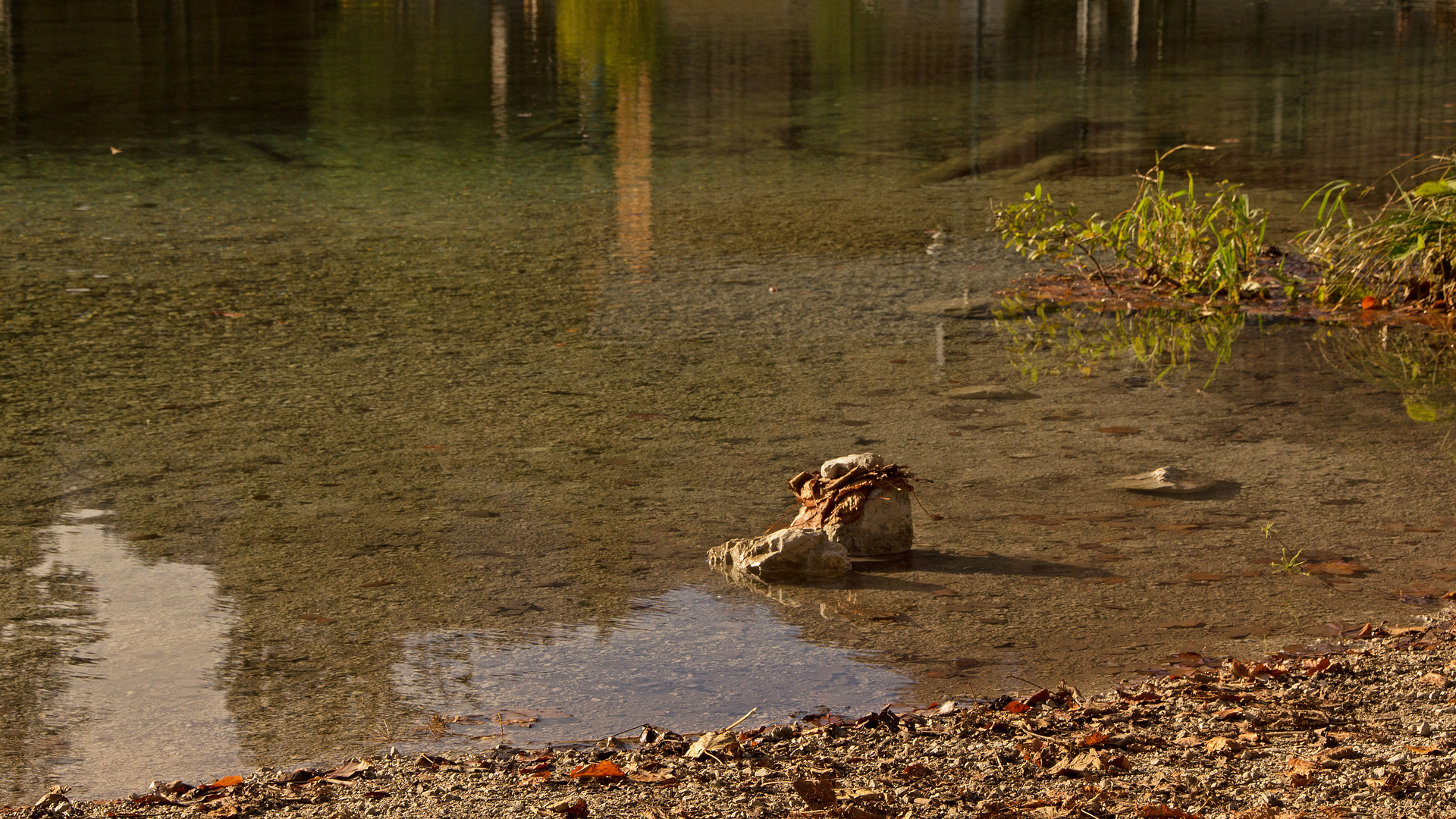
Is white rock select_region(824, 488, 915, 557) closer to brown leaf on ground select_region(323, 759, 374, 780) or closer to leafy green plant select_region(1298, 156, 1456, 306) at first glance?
brown leaf on ground select_region(323, 759, 374, 780)

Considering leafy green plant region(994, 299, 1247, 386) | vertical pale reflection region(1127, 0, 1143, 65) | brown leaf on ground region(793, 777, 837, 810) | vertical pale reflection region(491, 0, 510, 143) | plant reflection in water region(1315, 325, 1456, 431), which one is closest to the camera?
brown leaf on ground region(793, 777, 837, 810)

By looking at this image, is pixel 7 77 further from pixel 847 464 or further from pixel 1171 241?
pixel 847 464

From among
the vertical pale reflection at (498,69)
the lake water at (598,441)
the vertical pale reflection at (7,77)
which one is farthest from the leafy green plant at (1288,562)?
the vertical pale reflection at (7,77)

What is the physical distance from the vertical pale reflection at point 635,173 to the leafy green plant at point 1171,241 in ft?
6.60

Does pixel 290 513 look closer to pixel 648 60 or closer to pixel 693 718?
pixel 693 718

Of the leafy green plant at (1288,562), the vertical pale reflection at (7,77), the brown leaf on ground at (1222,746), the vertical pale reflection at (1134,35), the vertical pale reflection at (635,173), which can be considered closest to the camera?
the brown leaf on ground at (1222,746)

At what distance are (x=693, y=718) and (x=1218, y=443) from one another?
256 cm

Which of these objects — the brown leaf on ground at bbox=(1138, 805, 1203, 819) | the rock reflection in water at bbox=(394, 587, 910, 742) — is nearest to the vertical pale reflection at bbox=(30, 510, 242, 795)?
the rock reflection in water at bbox=(394, 587, 910, 742)

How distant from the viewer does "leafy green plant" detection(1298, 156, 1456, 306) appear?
6.23 m

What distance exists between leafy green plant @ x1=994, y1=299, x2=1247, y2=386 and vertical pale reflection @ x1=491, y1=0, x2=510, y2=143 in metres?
6.36

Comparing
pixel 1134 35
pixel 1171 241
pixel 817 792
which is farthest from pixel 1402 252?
pixel 1134 35

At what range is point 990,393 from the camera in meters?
5.41

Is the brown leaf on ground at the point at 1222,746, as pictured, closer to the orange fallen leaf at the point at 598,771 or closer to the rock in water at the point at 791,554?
the orange fallen leaf at the point at 598,771

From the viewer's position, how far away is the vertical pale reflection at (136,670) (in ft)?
9.52
